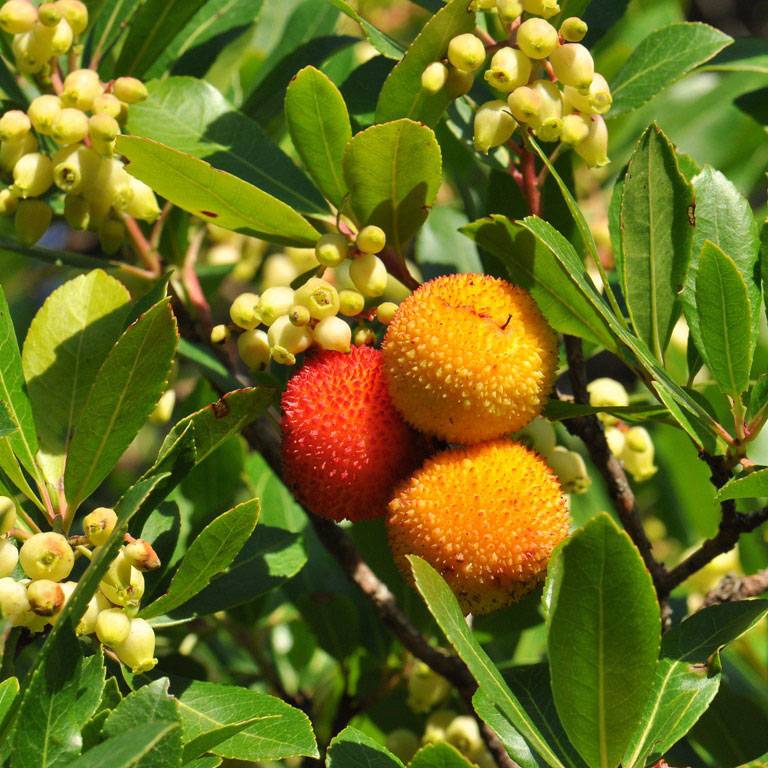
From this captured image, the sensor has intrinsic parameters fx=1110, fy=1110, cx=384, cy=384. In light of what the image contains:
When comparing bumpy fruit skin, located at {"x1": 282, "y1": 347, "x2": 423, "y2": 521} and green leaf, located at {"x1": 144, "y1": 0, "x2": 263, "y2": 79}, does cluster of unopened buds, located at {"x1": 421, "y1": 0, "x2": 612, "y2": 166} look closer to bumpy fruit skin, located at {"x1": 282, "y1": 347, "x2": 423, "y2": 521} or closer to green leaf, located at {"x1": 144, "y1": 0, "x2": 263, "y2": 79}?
bumpy fruit skin, located at {"x1": 282, "y1": 347, "x2": 423, "y2": 521}

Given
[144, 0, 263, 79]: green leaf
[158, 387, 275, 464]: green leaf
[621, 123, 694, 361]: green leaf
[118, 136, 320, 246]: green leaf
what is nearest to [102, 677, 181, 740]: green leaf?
[158, 387, 275, 464]: green leaf

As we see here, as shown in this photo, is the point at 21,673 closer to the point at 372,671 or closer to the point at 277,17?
the point at 372,671

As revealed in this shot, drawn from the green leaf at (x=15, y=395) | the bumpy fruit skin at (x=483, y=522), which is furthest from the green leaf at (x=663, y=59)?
the green leaf at (x=15, y=395)

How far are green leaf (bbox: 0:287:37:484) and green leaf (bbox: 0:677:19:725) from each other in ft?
0.83

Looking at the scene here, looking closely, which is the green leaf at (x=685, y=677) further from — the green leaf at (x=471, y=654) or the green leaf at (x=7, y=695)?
the green leaf at (x=7, y=695)

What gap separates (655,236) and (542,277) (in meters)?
0.12

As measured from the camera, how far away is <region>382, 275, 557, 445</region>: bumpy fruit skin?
3.42 feet

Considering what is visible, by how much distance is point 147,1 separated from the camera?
1.44 metres

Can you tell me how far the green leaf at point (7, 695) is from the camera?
947 millimetres

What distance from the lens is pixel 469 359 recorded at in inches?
40.9

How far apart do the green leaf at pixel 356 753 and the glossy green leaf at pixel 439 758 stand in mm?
119

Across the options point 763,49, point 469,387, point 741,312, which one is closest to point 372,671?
point 469,387

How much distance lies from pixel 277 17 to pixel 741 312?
1368 millimetres

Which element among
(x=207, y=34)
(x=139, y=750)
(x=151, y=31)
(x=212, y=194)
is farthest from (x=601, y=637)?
(x=207, y=34)
